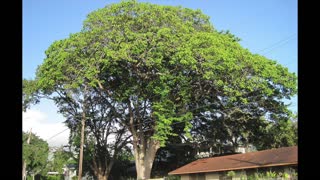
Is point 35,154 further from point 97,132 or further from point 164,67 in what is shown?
point 164,67

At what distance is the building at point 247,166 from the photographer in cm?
2611

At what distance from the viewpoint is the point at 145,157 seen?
129ft

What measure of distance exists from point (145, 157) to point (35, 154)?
774 inches

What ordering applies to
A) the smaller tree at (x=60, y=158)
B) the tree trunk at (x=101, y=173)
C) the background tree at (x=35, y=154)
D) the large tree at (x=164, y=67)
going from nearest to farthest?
the large tree at (x=164, y=67) < the tree trunk at (x=101, y=173) < the background tree at (x=35, y=154) < the smaller tree at (x=60, y=158)

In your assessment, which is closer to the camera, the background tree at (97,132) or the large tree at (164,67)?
the large tree at (164,67)

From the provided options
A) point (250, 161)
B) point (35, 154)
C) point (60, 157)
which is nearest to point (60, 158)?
point (60, 157)

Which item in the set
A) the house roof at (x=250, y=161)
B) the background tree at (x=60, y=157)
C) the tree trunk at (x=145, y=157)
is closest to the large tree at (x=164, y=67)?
the tree trunk at (x=145, y=157)

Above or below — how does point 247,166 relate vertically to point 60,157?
above

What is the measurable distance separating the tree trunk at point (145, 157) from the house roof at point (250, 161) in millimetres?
3140

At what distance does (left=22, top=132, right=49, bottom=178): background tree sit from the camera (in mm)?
51781

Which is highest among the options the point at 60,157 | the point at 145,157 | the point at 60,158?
the point at 145,157

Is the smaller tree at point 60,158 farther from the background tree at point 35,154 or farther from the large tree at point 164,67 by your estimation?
the large tree at point 164,67

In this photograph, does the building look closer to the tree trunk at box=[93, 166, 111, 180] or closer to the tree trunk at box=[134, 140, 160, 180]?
the tree trunk at box=[134, 140, 160, 180]
